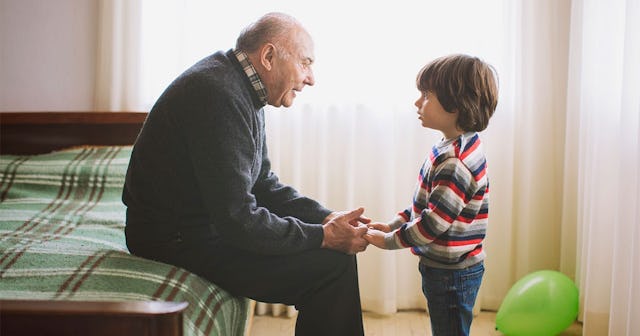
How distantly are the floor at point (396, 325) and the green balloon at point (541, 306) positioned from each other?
0.60 feet

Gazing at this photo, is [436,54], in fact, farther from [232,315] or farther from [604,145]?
[232,315]

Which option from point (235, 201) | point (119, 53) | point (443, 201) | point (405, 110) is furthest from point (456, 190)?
point (119, 53)

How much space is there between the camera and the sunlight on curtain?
6.57 ft

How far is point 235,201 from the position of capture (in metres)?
1.54

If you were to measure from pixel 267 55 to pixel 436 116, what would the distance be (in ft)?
Answer: 1.55

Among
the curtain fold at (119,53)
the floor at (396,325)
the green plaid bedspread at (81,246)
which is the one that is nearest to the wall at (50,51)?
the curtain fold at (119,53)

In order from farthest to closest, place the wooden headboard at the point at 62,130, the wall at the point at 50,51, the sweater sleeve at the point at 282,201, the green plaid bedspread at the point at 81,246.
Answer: the wall at the point at 50,51 < the wooden headboard at the point at 62,130 < the sweater sleeve at the point at 282,201 < the green plaid bedspread at the point at 81,246

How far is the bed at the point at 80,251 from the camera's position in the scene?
3.45 feet

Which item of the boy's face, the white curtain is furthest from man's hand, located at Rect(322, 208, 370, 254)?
the white curtain

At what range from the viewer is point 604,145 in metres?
2.27

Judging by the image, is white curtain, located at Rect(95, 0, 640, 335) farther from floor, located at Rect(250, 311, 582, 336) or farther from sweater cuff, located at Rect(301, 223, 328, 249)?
sweater cuff, located at Rect(301, 223, 328, 249)

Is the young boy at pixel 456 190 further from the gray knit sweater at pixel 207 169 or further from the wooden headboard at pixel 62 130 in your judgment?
the wooden headboard at pixel 62 130

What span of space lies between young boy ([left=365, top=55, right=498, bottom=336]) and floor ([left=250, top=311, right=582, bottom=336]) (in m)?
0.98

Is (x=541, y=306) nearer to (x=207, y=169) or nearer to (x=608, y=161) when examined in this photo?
(x=608, y=161)
